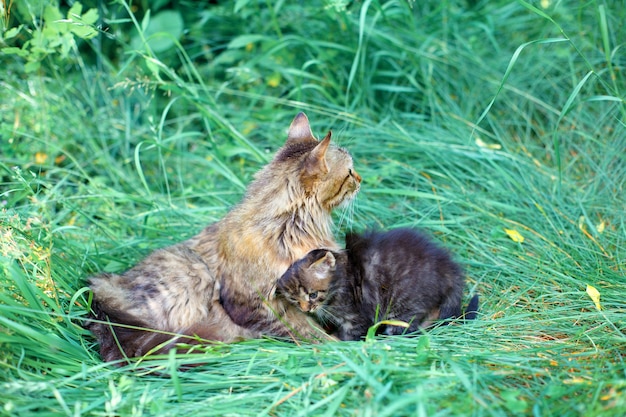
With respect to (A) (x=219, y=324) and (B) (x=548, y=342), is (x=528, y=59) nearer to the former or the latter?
(B) (x=548, y=342)

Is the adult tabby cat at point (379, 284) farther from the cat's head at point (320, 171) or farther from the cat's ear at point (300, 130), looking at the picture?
the cat's ear at point (300, 130)

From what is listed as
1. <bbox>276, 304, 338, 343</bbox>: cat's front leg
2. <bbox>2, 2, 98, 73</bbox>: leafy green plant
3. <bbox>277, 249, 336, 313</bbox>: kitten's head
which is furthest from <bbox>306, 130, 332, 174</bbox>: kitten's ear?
<bbox>2, 2, 98, 73</bbox>: leafy green plant

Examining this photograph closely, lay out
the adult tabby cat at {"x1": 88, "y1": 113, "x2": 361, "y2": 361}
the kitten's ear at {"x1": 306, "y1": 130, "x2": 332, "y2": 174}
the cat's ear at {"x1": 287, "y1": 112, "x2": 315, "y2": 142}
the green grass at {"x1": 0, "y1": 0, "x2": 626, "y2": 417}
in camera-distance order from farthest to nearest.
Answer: the cat's ear at {"x1": 287, "y1": 112, "x2": 315, "y2": 142}, the adult tabby cat at {"x1": 88, "y1": 113, "x2": 361, "y2": 361}, the kitten's ear at {"x1": 306, "y1": 130, "x2": 332, "y2": 174}, the green grass at {"x1": 0, "y1": 0, "x2": 626, "y2": 417}

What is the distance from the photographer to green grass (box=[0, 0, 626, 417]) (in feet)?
8.34

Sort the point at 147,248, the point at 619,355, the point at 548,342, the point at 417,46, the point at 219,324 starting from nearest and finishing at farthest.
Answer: the point at 619,355 → the point at 548,342 → the point at 219,324 → the point at 147,248 → the point at 417,46

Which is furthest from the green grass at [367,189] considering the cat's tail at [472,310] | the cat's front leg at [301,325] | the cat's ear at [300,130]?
the cat's ear at [300,130]

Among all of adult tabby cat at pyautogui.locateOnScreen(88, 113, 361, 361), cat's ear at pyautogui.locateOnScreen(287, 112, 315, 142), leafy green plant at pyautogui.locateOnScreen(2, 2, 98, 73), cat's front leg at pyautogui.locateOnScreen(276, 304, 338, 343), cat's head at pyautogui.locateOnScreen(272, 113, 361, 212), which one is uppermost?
leafy green plant at pyautogui.locateOnScreen(2, 2, 98, 73)

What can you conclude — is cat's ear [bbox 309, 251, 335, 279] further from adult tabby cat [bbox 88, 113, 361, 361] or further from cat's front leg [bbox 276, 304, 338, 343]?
cat's front leg [bbox 276, 304, 338, 343]

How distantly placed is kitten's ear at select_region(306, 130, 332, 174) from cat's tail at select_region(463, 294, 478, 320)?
1.03m

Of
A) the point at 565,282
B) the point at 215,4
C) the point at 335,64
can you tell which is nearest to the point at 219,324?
the point at 565,282

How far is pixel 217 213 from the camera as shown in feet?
14.4

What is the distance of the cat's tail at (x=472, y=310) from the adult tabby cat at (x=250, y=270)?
0.78m

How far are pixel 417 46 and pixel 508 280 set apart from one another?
7.52ft

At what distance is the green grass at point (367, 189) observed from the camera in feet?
8.34
